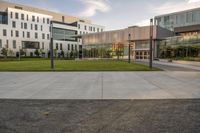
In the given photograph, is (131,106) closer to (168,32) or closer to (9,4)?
(168,32)

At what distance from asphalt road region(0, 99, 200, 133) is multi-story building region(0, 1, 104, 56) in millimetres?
75796

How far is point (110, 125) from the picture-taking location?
5219 millimetres

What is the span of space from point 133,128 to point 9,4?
96.5 meters

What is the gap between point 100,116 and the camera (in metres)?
5.96

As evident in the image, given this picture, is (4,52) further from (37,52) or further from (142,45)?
(142,45)

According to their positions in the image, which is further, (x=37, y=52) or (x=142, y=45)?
(x=37, y=52)

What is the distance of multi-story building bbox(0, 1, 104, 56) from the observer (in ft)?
258

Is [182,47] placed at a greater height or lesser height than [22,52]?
lesser

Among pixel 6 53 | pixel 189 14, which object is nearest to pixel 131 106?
pixel 189 14

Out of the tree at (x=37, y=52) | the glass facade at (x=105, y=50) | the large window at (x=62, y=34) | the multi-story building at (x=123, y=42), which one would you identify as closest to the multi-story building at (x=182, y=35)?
the multi-story building at (x=123, y=42)

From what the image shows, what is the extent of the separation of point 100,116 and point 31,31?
87.6 meters

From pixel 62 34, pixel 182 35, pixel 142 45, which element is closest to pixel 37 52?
pixel 62 34

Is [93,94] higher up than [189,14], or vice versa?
[189,14]

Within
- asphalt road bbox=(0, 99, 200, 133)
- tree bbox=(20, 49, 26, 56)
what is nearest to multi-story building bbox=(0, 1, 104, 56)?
tree bbox=(20, 49, 26, 56)
